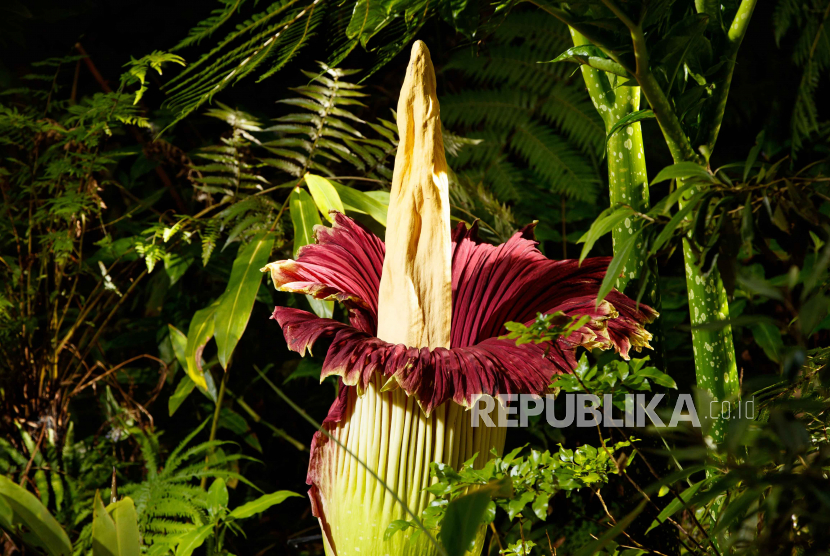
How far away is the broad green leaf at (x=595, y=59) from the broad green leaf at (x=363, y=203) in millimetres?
402

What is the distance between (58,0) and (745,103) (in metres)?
1.53

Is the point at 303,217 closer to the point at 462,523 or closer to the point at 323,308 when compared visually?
the point at 323,308

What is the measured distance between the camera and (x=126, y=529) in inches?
24.1

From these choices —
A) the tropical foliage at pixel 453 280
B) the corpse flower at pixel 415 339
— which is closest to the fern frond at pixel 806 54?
the tropical foliage at pixel 453 280

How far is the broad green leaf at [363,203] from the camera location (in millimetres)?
935

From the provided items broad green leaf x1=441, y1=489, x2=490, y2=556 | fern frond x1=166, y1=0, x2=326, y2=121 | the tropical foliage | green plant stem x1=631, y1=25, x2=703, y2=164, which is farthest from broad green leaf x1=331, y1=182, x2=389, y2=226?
broad green leaf x1=441, y1=489, x2=490, y2=556

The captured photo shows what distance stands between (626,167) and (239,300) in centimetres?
51

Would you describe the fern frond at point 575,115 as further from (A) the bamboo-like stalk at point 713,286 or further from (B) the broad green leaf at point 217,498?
(B) the broad green leaf at point 217,498

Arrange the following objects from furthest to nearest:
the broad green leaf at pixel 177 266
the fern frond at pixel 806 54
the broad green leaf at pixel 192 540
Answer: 1. the broad green leaf at pixel 177 266
2. the fern frond at pixel 806 54
3. the broad green leaf at pixel 192 540

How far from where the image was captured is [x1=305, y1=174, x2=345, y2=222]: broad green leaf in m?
0.91

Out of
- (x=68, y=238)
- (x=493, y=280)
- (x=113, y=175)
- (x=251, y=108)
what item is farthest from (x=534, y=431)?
(x=113, y=175)

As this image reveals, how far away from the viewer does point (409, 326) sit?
64 centimetres

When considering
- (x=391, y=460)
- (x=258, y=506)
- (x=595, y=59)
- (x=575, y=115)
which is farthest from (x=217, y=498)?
(x=575, y=115)

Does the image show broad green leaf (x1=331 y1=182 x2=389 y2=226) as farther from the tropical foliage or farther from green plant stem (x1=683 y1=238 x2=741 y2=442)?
green plant stem (x1=683 y1=238 x2=741 y2=442)
